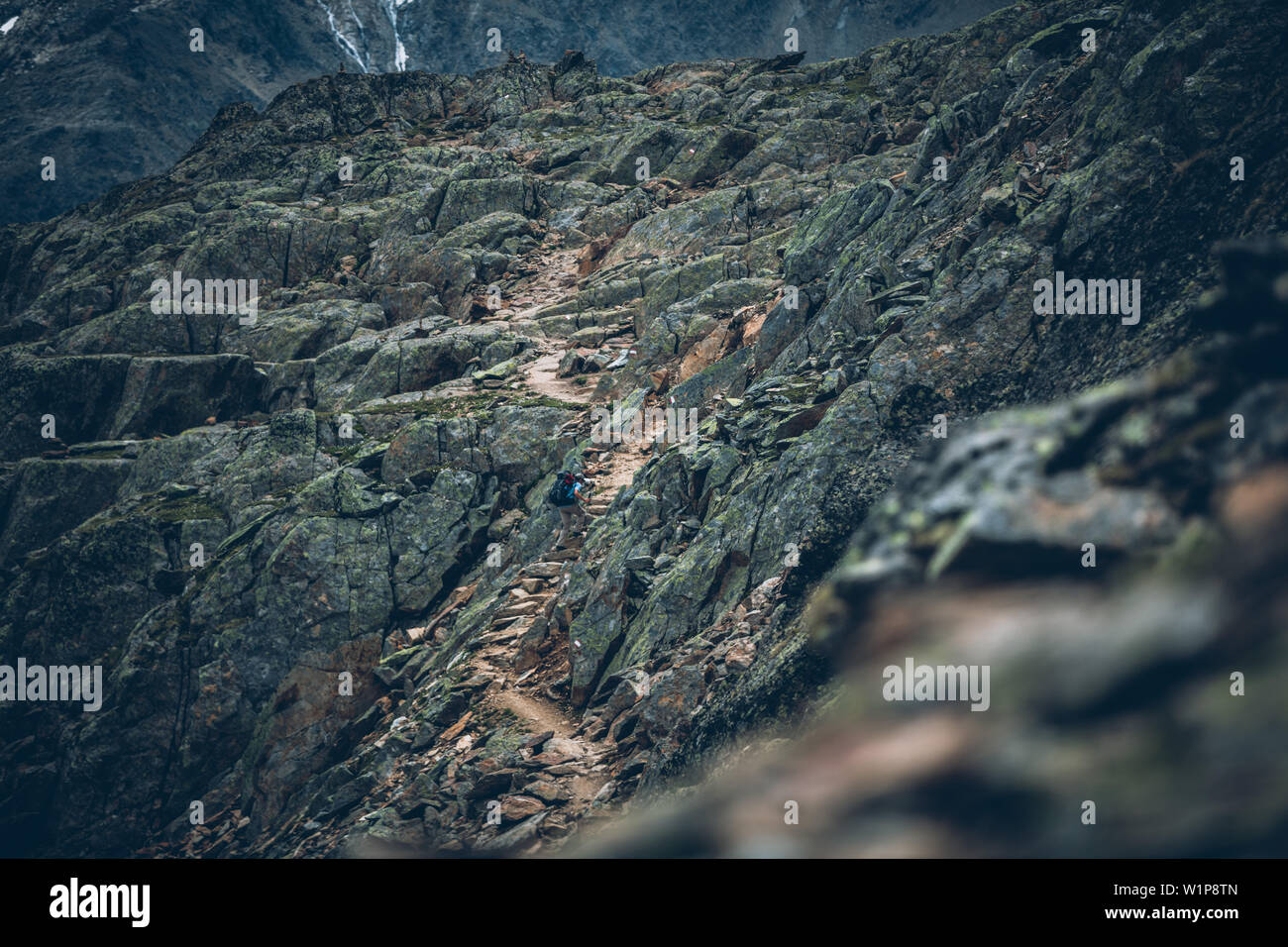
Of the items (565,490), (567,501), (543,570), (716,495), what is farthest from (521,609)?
(716,495)

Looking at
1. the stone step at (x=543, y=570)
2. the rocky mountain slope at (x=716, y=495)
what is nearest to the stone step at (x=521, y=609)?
the rocky mountain slope at (x=716, y=495)

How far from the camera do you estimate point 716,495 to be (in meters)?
28.2

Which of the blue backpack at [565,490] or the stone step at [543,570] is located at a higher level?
the blue backpack at [565,490]

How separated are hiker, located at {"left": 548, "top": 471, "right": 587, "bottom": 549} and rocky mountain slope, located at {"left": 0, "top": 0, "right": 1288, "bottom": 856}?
80 centimetres

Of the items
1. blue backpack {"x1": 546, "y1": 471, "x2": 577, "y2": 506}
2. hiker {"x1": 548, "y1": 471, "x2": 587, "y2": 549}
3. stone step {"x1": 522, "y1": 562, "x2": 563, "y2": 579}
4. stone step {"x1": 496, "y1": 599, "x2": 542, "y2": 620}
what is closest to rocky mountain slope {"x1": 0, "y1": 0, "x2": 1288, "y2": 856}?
stone step {"x1": 522, "y1": 562, "x2": 563, "y2": 579}

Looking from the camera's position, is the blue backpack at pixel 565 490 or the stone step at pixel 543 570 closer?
the blue backpack at pixel 565 490

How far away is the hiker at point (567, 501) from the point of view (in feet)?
103

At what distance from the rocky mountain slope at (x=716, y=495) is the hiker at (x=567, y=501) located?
0.80m

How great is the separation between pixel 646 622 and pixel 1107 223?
16625mm

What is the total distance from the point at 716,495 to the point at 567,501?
6.21 m

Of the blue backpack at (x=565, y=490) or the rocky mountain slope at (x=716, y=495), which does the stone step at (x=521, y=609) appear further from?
the blue backpack at (x=565, y=490)

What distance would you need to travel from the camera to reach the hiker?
103 feet
